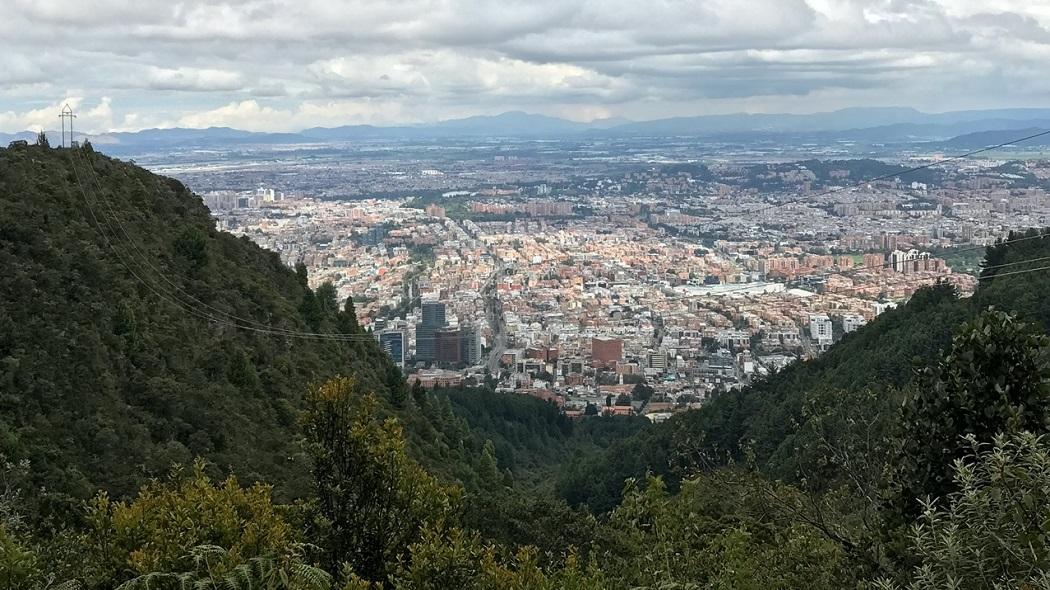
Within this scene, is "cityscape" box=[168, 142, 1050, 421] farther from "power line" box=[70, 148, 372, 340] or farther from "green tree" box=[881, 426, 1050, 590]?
"green tree" box=[881, 426, 1050, 590]

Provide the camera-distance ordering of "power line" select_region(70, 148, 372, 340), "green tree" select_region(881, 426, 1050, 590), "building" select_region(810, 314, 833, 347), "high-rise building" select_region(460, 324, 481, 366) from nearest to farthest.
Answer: "green tree" select_region(881, 426, 1050, 590) < "power line" select_region(70, 148, 372, 340) < "building" select_region(810, 314, 833, 347) < "high-rise building" select_region(460, 324, 481, 366)

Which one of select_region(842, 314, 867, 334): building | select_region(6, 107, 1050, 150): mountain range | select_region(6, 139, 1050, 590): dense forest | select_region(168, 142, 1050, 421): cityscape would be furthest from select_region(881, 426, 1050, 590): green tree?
select_region(6, 107, 1050, 150): mountain range

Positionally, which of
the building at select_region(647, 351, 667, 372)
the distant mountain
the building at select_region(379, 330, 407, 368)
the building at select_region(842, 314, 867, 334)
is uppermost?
the distant mountain

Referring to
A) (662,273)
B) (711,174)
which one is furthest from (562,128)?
(662,273)

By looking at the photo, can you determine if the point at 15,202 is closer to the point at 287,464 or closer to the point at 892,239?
the point at 287,464

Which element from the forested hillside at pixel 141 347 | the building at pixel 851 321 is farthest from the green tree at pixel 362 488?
the building at pixel 851 321

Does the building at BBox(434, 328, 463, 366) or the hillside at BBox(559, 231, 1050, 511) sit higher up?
the hillside at BBox(559, 231, 1050, 511)
